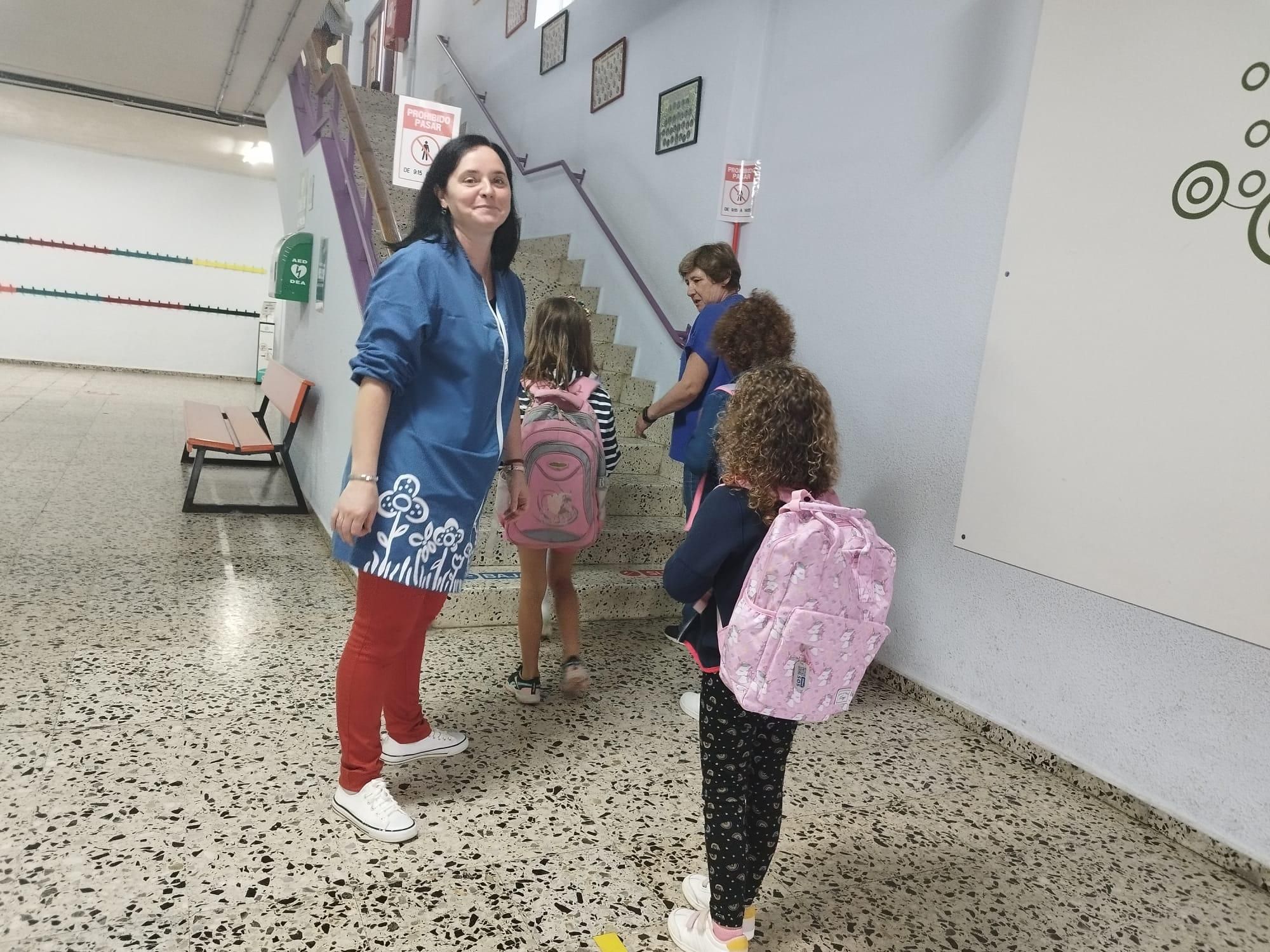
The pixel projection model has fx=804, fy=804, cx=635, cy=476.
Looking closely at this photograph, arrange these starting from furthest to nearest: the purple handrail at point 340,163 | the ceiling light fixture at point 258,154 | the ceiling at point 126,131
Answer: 1. the ceiling light fixture at point 258,154
2. the ceiling at point 126,131
3. the purple handrail at point 340,163

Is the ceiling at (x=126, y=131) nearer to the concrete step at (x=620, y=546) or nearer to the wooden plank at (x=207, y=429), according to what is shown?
the wooden plank at (x=207, y=429)

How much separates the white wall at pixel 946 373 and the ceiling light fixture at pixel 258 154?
302 inches

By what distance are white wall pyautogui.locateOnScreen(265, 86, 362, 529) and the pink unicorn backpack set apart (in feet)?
6.29

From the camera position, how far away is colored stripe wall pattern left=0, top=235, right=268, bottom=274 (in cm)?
1024

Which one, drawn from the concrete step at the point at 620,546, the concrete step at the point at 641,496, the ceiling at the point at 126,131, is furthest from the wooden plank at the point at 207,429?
the ceiling at the point at 126,131

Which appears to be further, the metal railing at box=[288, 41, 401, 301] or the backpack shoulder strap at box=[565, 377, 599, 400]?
the metal railing at box=[288, 41, 401, 301]

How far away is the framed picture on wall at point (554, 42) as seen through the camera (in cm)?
540

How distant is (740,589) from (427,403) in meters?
0.71

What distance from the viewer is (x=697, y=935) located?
1460 mm

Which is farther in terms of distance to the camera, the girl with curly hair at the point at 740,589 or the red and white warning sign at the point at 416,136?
the red and white warning sign at the point at 416,136

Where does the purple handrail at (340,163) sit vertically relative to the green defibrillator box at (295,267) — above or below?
above

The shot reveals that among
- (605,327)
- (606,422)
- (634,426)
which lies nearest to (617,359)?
(605,327)

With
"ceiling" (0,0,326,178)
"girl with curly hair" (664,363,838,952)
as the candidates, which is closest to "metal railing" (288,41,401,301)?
"ceiling" (0,0,326,178)

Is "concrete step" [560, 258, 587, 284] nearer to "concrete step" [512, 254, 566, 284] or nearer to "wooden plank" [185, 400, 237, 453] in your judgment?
"concrete step" [512, 254, 566, 284]
